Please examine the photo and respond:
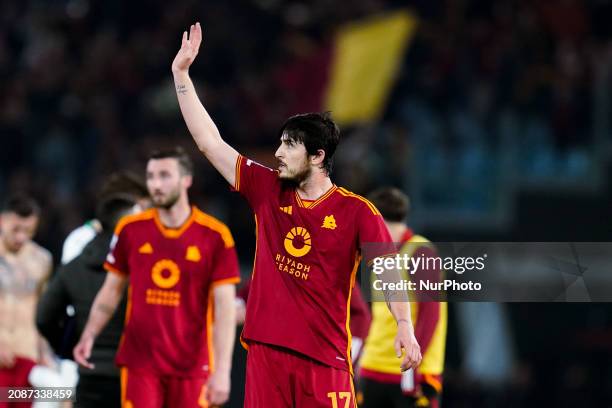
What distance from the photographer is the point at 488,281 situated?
7.88m

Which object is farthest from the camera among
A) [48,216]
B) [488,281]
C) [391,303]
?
[48,216]

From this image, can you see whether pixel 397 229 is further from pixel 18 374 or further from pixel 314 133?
pixel 18 374

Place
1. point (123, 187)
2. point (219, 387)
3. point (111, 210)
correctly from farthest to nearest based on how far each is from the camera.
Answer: point (123, 187)
point (111, 210)
point (219, 387)

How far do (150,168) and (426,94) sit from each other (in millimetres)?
8174

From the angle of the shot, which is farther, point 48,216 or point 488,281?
point 48,216

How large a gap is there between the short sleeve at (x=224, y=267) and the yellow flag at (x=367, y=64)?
8424 mm

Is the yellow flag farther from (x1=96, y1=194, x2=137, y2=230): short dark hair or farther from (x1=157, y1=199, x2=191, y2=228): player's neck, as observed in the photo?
(x1=157, y1=199, x2=191, y2=228): player's neck

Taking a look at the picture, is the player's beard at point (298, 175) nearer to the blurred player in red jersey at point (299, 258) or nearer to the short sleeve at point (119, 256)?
the blurred player in red jersey at point (299, 258)

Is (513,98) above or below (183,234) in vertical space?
above

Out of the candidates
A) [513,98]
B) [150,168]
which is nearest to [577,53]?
[513,98]

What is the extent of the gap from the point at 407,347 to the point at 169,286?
7.05 feet

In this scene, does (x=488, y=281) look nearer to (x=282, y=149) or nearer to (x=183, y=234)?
(x=183, y=234)

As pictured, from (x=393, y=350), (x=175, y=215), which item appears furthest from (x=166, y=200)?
(x=393, y=350)

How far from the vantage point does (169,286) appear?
6922mm
